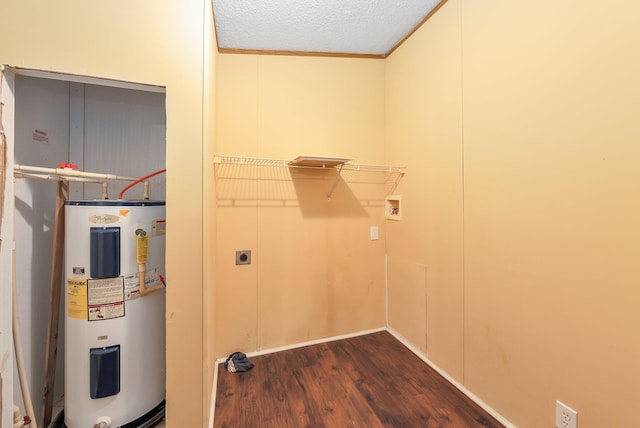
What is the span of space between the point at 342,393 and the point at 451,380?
75 cm

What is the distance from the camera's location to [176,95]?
1.19 meters

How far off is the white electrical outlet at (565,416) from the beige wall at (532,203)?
0.03 meters

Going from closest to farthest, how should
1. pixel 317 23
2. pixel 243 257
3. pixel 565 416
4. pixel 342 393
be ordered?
pixel 565 416
pixel 342 393
pixel 317 23
pixel 243 257

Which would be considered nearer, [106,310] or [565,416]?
[565,416]

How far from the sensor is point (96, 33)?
109cm

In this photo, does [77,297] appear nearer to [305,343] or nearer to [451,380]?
[305,343]

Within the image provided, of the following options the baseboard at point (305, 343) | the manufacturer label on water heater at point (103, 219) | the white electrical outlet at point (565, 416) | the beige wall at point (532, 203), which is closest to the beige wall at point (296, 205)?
the baseboard at point (305, 343)

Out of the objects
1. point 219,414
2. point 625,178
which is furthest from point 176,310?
point 625,178

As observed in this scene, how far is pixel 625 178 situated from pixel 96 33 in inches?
87.3

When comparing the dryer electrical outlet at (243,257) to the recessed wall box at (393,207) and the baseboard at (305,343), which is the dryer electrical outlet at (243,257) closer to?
the baseboard at (305,343)

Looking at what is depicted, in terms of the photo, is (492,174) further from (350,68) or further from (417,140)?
(350,68)

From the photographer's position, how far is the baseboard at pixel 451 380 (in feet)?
4.63

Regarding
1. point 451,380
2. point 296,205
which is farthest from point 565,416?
point 296,205

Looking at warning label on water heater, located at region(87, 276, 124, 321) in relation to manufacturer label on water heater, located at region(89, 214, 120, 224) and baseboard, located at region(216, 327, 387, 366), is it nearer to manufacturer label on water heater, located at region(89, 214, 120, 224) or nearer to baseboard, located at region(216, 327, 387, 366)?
manufacturer label on water heater, located at region(89, 214, 120, 224)
